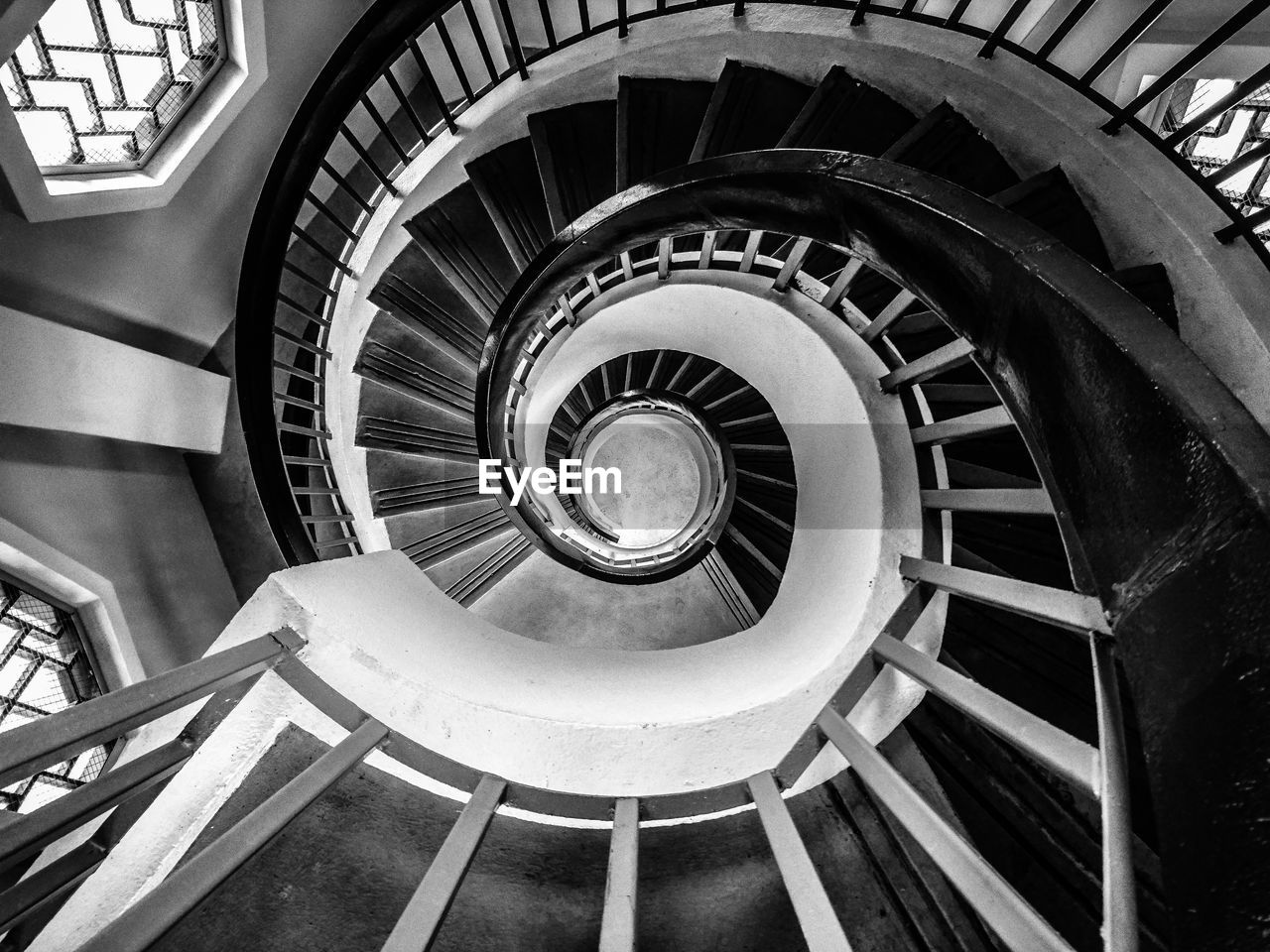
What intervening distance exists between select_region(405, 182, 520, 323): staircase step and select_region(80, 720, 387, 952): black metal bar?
350cm

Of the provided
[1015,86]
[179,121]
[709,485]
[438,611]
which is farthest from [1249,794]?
[709,485]

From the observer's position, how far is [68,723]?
3.89 feet

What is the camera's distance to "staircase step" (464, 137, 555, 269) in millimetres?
4035

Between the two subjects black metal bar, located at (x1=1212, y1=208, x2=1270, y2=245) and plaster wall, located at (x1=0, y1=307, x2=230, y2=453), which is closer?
black metal bar, located at (x1=1212, y1=208, x2=1270, y2=245)

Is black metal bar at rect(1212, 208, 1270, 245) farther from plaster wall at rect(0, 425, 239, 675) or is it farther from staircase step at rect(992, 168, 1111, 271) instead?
plaster wall at rect(0, 425, 239, 675)

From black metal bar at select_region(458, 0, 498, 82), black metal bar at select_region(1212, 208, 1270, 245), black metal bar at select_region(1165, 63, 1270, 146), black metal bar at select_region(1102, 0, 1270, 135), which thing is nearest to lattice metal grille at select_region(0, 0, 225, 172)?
black metal bar at select_region(458, 0, 498, 82)

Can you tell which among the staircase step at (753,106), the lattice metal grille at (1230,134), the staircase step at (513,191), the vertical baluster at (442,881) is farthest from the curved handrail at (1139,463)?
the lattice metal grille at (1230,134)

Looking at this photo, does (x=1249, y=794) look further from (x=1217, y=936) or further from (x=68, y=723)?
(x=68, y=723)

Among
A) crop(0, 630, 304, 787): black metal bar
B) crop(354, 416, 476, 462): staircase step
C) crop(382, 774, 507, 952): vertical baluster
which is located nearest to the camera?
crop(0, 630, 304, 787): black metal bar

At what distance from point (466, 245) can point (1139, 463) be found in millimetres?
4269

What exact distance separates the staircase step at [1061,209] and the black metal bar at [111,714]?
3.15 m

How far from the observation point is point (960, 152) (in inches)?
111

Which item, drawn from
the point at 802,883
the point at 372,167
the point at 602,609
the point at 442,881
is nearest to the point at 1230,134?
→ the point at 602,609

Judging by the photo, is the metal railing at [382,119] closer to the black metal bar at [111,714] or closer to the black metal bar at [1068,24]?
A: the black metal bar at [1068,24]
